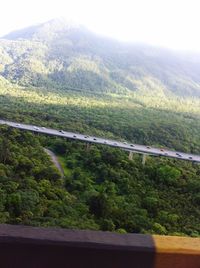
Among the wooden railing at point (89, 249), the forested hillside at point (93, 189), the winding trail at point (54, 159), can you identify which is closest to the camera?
the wooden railing at point (89, 249)

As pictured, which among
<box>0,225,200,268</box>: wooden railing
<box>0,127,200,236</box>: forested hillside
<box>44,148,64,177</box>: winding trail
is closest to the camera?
<box>0,225,200,268</box>: wooden railing

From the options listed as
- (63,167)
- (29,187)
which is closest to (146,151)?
(63,167)

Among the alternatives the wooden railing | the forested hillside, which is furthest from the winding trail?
the wooden railing

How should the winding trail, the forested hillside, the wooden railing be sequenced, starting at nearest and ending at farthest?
the wooden railing, the forested hillside, the winding trail

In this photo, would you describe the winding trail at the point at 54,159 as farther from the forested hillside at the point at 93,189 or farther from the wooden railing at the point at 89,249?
the wooden railing at the point at 89,249

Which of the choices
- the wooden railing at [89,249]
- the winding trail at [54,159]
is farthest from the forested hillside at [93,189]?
the wooden railing at [89,249]

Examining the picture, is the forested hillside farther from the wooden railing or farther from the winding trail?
the wooden railing

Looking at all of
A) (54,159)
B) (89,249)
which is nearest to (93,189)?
(54,159)

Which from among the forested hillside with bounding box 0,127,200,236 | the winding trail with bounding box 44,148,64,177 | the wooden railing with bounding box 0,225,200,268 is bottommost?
the winding trail with bounding box 44,148,64,177
